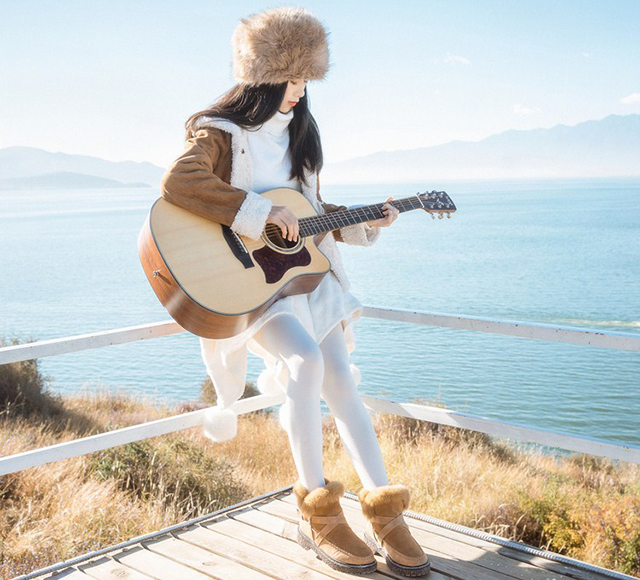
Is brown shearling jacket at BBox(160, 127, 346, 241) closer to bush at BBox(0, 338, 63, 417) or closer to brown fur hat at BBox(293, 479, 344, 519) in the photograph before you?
brown fur hat at BBox(293, 479, 344, 519)

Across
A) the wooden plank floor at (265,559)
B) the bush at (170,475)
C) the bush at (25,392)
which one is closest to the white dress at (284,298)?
the wooden plank floor at (265,559)

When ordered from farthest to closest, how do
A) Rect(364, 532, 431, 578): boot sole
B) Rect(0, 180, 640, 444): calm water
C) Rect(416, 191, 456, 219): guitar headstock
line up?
1. Rect(0, 180, 640, 444): calm water
2. Rect(416, 191, 456, 219): guitar headstock
3. Rect(364, 532, 431, 578): boot sole

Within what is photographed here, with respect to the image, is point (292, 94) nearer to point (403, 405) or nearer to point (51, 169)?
point (403, 405)

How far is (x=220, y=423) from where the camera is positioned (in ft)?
8.51

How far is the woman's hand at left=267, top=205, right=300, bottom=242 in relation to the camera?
2285mm

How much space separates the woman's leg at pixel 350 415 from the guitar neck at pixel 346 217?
13.4 inches

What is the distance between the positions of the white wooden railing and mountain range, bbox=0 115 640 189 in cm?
7670

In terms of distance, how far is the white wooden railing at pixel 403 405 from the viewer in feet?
7.39

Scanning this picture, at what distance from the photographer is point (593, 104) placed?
86.4m

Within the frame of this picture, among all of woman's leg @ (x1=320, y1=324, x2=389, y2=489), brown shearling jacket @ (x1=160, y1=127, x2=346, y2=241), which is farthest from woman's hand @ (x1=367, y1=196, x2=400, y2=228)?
brown shearling jacket @ (x1=160, y1=127, x2=346, y2=241)

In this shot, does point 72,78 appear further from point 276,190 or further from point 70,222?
point 276,190

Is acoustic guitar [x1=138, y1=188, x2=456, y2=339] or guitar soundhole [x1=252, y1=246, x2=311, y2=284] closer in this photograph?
acoustic guitar [x1=138, y1=188, x2=456, y2=339]

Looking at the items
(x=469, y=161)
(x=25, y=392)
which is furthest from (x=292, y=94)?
(x=469, y=161)

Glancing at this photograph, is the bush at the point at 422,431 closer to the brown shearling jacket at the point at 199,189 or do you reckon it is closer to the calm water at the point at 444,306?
the calm water at the point at 444,306
